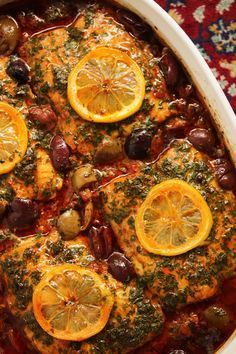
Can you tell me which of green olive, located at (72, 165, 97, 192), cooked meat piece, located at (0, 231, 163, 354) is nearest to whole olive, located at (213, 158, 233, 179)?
green olive, located at (72, 165, 97, 192)

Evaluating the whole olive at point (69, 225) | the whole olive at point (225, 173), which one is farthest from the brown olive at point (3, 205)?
the whole olive at point (225, 173)

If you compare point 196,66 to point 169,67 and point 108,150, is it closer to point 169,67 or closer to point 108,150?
point 169,67

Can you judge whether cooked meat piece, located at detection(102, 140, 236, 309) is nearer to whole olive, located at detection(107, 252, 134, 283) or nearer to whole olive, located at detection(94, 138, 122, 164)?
whole olive, located at detection(107, 252, 134, 283)

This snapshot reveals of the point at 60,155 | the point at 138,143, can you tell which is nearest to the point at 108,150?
the point at 138,143

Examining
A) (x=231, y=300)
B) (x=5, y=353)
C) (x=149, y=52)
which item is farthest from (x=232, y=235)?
(x=5, y=353)

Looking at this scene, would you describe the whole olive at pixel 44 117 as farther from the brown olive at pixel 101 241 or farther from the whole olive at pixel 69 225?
the brown olive at pixel 101 241
